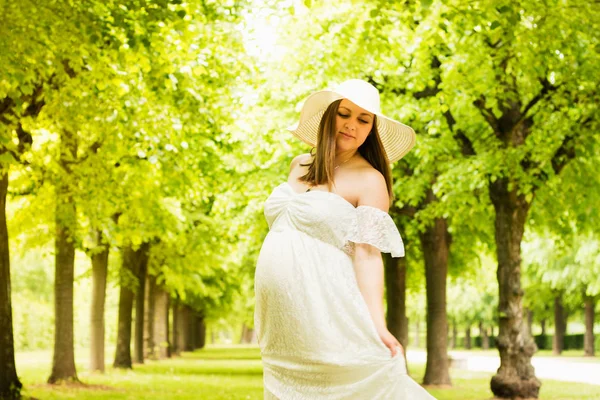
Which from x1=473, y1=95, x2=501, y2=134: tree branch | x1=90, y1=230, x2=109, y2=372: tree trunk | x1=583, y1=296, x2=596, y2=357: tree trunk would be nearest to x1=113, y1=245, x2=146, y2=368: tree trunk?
x1=90, y1=230, x2=109, y2=372: tree trunk

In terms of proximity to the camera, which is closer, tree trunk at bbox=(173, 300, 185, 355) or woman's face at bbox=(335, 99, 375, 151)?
woman's face at bbox=(335, 99, 375, 151)

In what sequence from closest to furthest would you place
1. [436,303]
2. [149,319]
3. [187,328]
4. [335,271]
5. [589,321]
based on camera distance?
[335,271] → [436,303] → [149,319] → [589,321] → [187,328]

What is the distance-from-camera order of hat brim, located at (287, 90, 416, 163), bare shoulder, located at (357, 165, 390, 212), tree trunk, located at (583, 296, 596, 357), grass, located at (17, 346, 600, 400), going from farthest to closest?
tree trunk, located at (583, 296, 596, 357) → grass, located at (17, 346, 600, 400) → hat brim, located at (287, 90, 416, 163) → bare shoulder, located at (357, 165, 390, 212)

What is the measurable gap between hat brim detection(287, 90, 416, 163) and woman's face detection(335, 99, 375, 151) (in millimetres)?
72

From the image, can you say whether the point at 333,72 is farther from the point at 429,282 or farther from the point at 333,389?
A: the point at 333,389

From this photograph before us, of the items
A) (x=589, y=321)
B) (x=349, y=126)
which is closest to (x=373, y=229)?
(x=349, y=126)

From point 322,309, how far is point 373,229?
459 millimetres

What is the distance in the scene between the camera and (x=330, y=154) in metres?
4.89

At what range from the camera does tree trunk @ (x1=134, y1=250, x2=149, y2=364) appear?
29.1m

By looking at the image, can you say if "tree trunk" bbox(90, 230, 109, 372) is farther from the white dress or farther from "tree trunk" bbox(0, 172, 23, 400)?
the white dress

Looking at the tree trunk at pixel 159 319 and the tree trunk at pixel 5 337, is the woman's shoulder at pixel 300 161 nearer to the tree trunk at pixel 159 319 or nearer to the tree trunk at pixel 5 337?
the tree trunk at pixel 5 337

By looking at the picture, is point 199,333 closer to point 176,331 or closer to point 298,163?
point 176,331

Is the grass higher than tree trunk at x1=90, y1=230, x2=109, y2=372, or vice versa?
tree trunk at x1=90, y1=230, x2=109, y2=372

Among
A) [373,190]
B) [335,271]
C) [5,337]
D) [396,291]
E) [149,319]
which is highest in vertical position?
[373,190]
